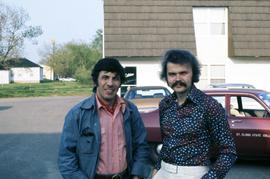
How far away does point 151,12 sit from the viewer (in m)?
23.0

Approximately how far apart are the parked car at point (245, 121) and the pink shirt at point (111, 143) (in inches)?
208

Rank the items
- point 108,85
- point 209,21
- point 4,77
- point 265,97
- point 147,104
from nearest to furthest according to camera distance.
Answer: point 108,85
point 265,97
point 147,104
point 209,21
point 4,77

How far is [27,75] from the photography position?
332 feet

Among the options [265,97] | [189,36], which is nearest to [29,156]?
[265,97]

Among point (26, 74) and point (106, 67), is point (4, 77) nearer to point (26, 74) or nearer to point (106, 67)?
point (26, 74)

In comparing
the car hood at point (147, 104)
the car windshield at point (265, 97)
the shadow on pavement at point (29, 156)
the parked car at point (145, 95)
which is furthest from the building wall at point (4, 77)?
the car windshield at point (265, 97)

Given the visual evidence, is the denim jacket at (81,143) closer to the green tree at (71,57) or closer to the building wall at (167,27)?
the building wall at (167,27)

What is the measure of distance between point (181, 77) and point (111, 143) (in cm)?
72

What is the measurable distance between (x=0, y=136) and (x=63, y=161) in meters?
11.9

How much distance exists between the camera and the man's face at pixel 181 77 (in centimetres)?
315

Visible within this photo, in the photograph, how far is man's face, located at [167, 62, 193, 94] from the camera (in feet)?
10.3

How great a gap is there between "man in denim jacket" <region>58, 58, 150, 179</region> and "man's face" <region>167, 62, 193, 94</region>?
1.57ft

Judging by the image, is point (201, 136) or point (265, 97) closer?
point (201, 136)

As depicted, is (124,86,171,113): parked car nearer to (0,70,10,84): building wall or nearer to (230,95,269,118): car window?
(230,95,269,118): car window
